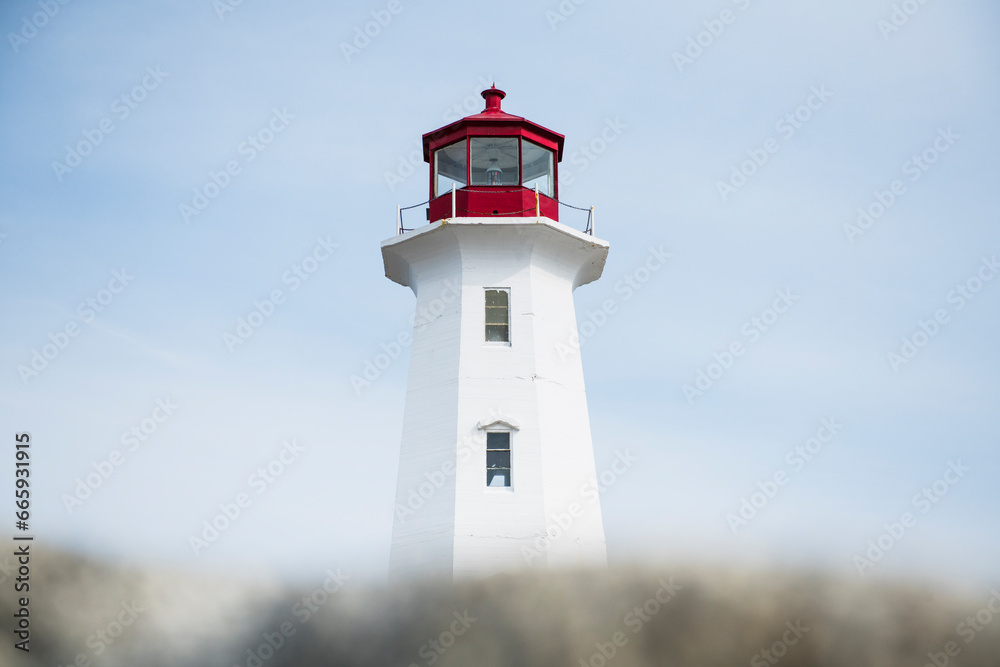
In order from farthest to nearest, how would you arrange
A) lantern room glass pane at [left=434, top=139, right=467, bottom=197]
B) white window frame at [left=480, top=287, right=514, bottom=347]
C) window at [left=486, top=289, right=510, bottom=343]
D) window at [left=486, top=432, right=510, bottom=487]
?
lantern room glass pane at [left=434, top=139, right=467, bottom=197], window at [left=486, top=289, right=510, bottom=343], white window frame at [left=480, top=287, right=514, bottom=347], window at [left=486, top=432, right=510, bottom=487]

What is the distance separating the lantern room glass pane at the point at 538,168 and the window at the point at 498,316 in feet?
7.92

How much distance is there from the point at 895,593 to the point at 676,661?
13.2 ft

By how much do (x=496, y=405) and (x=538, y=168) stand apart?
5.21m

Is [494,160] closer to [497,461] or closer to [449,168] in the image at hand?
[449,168]

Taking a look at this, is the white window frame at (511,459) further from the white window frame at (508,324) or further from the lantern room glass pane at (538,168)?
the lantern room glass pane at (538,168)

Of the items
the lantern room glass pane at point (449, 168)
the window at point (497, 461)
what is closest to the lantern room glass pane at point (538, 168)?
the lantern room glass pane at point (449, 168)

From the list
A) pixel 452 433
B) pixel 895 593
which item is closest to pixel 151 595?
pixel 452 433

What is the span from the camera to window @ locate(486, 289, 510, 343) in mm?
24125

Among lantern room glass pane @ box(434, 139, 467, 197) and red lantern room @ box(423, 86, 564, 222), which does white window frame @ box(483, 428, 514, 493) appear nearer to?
red lantern room @ box(423, 86, 564, 222)

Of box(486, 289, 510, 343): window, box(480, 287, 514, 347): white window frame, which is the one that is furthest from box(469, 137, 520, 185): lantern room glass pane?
box(486, 289, 510, 343): window

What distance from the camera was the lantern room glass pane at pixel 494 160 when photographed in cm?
2503

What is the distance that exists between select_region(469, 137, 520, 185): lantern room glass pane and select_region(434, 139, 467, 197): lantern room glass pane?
11.6 inches

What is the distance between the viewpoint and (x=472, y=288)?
24266mm

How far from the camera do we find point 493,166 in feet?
83.2
